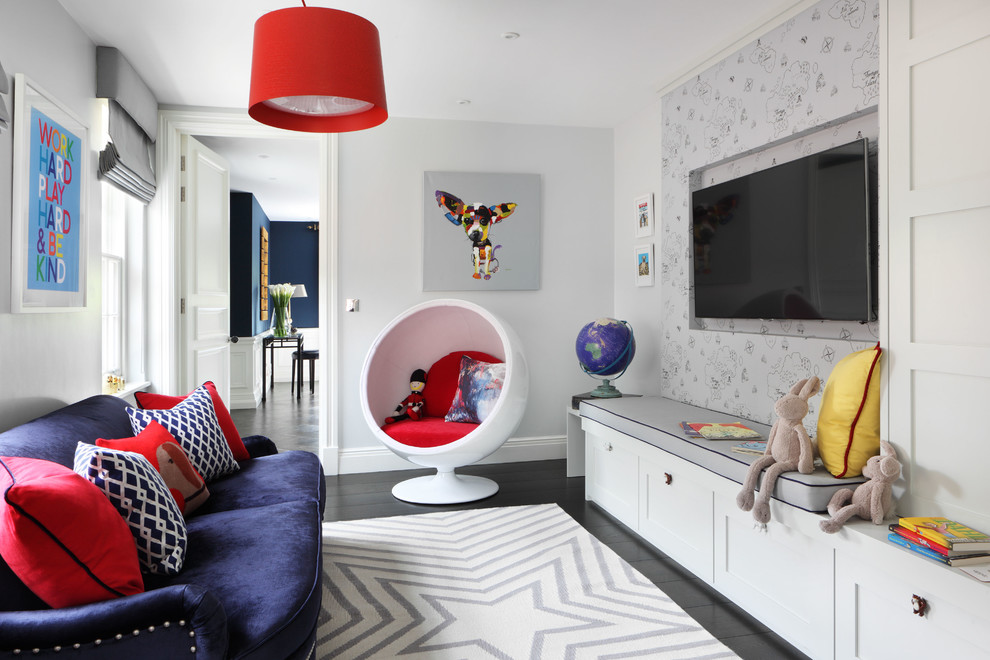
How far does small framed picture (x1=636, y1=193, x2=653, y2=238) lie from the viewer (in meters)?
4.07

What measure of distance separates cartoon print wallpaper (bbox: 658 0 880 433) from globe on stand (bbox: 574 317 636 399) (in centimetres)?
23

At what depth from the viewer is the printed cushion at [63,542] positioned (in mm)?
1283

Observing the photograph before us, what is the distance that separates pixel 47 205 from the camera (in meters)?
2.55

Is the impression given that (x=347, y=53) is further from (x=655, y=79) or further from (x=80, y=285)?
(x=655, y=79)

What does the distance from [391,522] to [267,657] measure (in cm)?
194

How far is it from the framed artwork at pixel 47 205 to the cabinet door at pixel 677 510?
2592mm

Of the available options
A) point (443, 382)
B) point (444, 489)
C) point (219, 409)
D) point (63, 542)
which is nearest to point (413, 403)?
point (443, 382)

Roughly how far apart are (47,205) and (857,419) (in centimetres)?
299

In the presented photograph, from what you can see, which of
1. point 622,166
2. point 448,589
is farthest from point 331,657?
point 622,166

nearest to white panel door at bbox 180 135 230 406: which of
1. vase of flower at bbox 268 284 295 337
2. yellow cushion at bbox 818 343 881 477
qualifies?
vase of flower at bbox 268 284 295 337

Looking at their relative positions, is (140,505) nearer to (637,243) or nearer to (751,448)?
(751,448)

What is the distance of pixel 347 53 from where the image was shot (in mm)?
1849

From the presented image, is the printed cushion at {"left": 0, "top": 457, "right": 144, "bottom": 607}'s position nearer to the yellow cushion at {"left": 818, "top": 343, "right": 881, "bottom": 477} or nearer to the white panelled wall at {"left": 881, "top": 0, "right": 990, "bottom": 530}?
the yellow cushion at {"left": 818, "top": 343, "right": 881, "bottom": 477}

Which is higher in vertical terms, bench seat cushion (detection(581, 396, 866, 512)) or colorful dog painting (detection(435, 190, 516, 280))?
colorful dog painting (detection(435, 190, 516, 280))
